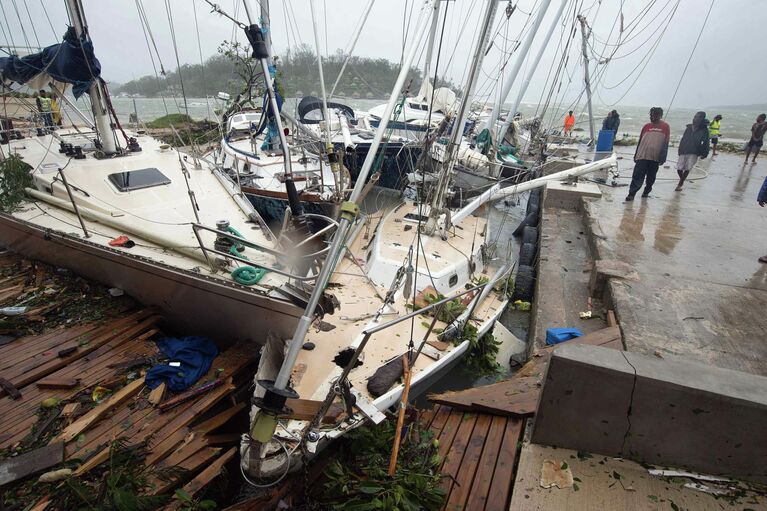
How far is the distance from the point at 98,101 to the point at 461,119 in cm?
671

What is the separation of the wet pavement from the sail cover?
30.6 ft

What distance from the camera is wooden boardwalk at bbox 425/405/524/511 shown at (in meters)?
2.87

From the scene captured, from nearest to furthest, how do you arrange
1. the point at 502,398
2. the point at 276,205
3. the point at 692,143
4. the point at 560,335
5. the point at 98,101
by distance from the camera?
the point at 502,398
the point at 560,335
the point at 98,101
the point at 692,143
the point at 276,205

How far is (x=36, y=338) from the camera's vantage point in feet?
16.5

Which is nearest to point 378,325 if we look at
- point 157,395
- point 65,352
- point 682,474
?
point 157,395

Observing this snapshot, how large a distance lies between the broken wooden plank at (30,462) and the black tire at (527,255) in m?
8.97

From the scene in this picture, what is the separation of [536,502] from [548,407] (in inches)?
26.0

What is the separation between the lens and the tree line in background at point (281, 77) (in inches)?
436

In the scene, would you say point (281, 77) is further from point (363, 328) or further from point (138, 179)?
point (363, 328)

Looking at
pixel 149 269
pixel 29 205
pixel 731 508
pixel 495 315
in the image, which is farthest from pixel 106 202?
pixel 731 508

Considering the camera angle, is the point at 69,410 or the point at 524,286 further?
the point at 524,286

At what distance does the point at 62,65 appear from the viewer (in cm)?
621

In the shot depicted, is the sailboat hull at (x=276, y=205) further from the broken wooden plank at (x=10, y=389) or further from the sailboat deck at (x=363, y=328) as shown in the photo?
the broken wooden plank at (x=10, y=389)

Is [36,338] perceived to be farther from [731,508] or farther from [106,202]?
[731,508]
